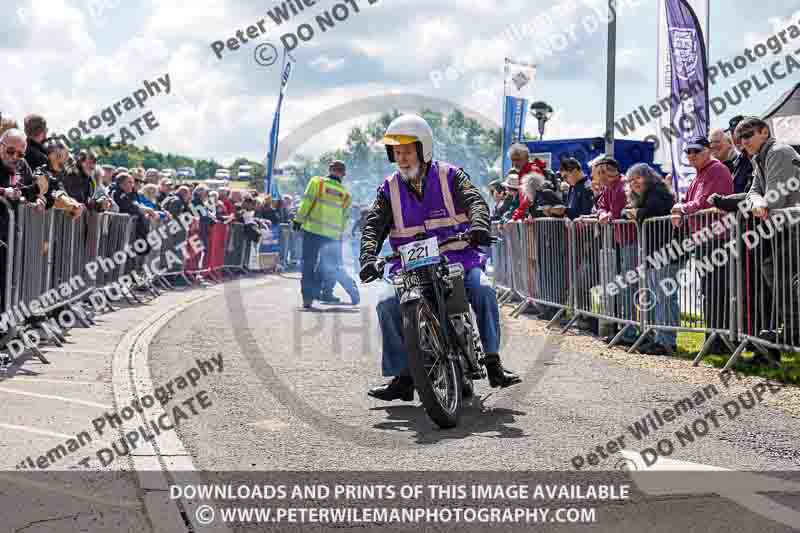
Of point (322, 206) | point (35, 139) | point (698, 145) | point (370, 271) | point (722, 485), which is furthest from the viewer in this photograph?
point (322, 206)

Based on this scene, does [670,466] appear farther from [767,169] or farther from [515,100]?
[515,100]

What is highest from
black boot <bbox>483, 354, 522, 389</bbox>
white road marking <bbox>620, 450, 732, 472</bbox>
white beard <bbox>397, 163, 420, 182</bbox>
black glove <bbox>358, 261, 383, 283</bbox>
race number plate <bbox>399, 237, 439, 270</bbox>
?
white beard <bbox>397, 163, 420, 182</bbox>

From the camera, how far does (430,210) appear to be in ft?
24.6

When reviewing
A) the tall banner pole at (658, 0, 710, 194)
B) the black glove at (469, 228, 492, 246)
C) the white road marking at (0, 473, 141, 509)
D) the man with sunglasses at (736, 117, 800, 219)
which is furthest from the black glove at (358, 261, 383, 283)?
the tall banner pole at (658, 0, 710, 194)

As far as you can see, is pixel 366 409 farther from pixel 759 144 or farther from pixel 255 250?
pixel 255 250

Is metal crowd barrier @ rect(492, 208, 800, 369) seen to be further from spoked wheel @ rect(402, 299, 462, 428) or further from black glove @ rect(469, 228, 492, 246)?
spoked wheel @ rect(402, 299, 462, 428)

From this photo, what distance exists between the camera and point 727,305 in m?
9.51

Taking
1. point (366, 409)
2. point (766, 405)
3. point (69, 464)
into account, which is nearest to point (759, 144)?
point (766, 405)

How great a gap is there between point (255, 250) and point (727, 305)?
18.1m

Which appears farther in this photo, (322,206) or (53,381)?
(322,206)

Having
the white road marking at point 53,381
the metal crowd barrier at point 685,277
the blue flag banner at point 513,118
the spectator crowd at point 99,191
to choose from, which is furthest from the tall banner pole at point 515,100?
the white road marking at point 53,381

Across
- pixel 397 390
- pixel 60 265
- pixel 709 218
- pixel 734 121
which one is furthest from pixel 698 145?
pixel 60 265

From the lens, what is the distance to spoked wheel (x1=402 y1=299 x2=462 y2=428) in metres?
6.45

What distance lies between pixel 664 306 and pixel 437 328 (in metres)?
4.19
